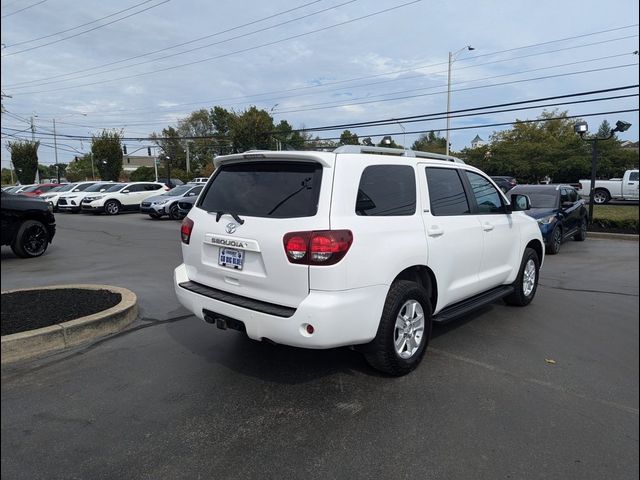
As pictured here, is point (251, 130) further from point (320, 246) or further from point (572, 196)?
point (320, 246)

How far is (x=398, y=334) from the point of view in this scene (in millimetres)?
3938

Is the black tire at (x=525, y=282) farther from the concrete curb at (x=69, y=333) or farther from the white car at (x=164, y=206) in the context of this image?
the white car at (x=164, y=206)

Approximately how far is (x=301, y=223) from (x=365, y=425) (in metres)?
1.49

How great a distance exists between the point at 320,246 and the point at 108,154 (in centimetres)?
4758

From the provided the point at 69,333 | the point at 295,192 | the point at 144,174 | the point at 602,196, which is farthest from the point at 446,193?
the point at 144,174

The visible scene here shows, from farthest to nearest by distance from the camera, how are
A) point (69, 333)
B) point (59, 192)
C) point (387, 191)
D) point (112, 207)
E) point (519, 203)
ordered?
1. point (59, 192)
2. point (112, 207)
3. point (519, 203)
4. point (69, 333)
5. point (387, 191)

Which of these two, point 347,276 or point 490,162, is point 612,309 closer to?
point 347,276

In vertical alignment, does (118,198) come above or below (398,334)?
above

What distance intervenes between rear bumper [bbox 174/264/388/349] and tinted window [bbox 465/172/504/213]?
2.13 metres

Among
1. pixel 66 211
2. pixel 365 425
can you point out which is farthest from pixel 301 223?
pixel 66 211

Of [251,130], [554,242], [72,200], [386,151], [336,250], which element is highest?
[251,130]

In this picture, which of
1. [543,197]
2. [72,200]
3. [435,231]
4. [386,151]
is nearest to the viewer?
[435,231]

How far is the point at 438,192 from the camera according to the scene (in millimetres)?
4559

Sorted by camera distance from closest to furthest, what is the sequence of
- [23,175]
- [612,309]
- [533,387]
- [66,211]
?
[612,309]
[533,387]
[66,211]
[23,175]
